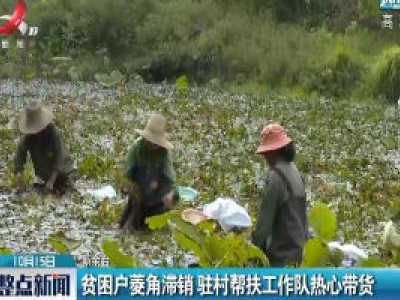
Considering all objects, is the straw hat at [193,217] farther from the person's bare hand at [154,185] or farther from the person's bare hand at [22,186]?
the person's bare hand at [22,186]

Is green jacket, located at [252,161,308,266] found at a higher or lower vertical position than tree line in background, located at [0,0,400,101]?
higher

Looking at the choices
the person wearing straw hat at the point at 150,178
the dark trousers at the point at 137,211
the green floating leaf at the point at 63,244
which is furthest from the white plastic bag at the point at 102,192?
the green floating leaf at the point at 63,244

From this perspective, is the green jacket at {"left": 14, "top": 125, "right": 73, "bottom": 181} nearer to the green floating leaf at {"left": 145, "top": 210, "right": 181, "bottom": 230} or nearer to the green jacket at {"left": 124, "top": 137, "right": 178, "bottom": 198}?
the green jacket at {"left": 124, "top": 137, "right": 178, "bottom": 198}

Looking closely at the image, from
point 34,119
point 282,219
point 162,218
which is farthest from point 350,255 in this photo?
point 34,119

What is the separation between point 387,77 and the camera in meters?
29.8

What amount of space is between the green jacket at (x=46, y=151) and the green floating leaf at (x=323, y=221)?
14.6ft

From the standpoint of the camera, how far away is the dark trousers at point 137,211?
9.32 m

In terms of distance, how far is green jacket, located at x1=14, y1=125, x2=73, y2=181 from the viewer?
10.6 m

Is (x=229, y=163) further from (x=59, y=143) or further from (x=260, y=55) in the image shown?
(x=260, y=55)

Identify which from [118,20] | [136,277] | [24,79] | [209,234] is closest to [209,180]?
[209,234]

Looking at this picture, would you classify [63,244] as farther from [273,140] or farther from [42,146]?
[42,146]

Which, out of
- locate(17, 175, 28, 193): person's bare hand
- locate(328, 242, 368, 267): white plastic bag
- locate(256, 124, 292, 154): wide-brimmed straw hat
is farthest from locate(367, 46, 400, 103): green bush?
locate(256, 124, 292, 154): wide-brimmed straw hat

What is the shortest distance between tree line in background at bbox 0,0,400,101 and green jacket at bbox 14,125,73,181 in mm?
21591

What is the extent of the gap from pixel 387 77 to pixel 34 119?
20487mm
